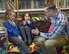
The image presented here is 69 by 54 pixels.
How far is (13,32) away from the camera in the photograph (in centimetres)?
437

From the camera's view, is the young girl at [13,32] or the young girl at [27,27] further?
the young girl at [27,27]

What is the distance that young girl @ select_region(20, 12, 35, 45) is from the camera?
4551mm

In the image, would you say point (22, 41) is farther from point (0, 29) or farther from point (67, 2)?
point (67, 2)

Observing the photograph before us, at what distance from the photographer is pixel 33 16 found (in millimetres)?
5000

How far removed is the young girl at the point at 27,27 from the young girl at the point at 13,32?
13 centimetres

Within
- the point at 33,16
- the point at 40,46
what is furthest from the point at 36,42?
the point at 33,16

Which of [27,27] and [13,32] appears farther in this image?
[27,27]

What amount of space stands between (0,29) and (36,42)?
24.3 inches

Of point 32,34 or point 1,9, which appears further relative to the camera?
point 1,9

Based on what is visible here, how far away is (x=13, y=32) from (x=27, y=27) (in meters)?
0.32

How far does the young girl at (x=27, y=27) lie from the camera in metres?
4.55

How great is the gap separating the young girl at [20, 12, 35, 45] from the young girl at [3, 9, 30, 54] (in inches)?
5.2

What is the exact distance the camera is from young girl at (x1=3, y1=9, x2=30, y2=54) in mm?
4316

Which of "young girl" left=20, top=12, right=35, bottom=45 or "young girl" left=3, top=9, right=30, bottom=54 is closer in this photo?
"young girl" left=3, top=9, right=30, bottom=54
